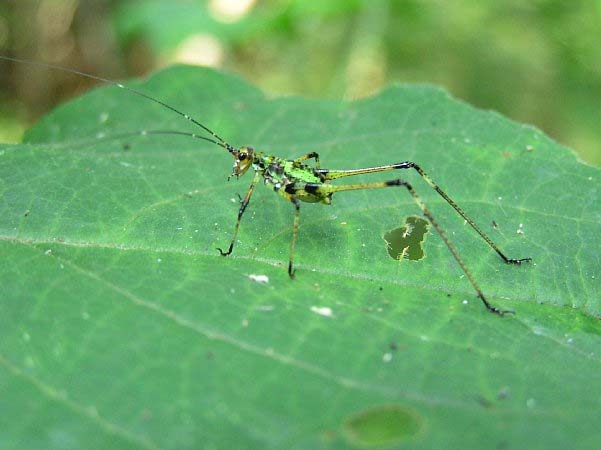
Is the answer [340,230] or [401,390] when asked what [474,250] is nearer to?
[340,230]

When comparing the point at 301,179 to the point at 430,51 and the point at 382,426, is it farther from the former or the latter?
A: the point at 430,51

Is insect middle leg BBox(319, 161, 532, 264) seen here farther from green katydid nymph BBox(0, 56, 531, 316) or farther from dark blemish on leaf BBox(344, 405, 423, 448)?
dark blemish on leaf BBox(344, 405, 423, 448)

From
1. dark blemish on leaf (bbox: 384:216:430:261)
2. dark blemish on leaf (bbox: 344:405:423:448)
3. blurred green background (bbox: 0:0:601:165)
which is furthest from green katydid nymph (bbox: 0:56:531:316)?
blurred green background (bbox: 0:0:601:165)

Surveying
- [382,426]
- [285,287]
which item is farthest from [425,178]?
[382,426]

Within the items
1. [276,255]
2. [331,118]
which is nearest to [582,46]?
[331,118]

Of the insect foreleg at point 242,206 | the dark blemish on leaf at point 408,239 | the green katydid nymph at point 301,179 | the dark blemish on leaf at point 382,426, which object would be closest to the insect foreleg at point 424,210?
the green katydid nymph at point 301,179
